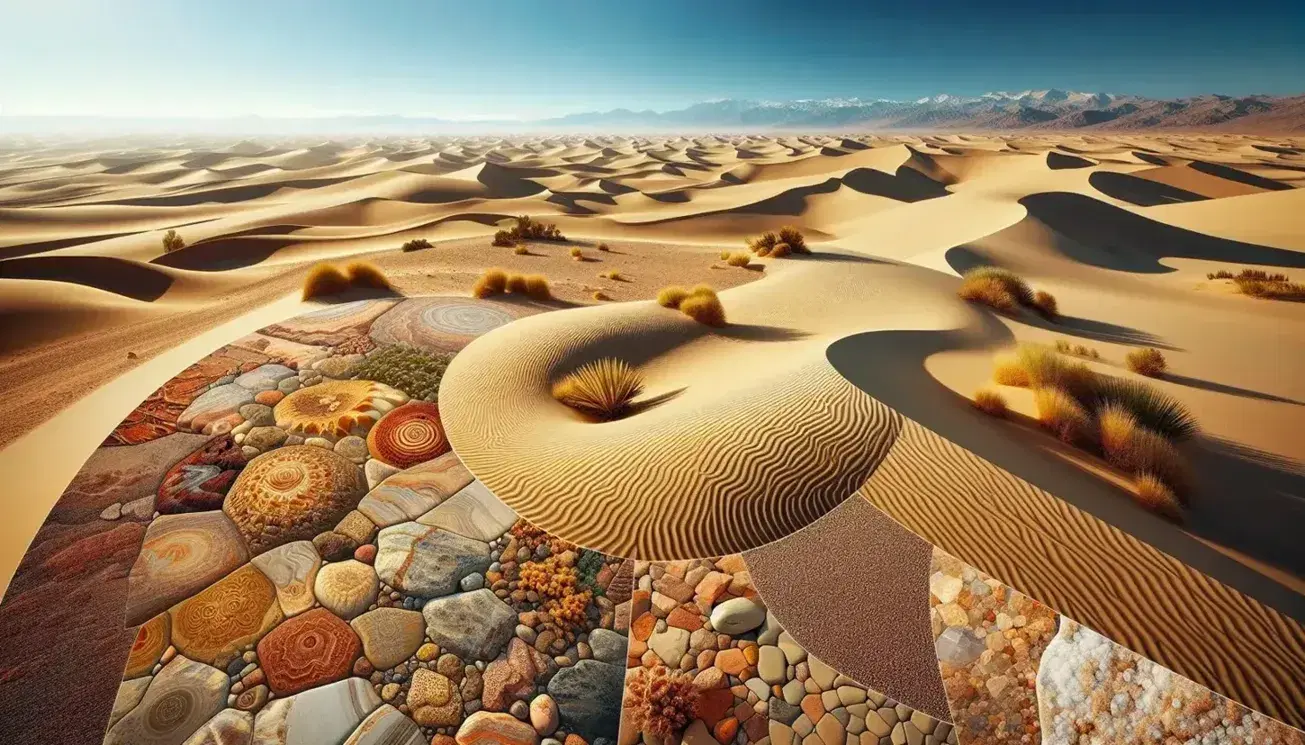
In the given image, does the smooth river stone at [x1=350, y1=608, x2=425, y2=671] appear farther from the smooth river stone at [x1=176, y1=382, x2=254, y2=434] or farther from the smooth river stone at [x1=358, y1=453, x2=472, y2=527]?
the smooth river stone at [x1=176, y1=382, x2=254, y2=434]

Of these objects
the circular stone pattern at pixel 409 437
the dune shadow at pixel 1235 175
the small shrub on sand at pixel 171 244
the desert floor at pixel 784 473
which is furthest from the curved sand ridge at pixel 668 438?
the dune shadow at pixel 1235 175

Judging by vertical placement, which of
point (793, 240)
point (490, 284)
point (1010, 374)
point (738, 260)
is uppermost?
point (490, 284)

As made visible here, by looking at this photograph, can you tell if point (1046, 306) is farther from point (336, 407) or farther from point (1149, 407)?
point (336, 407)

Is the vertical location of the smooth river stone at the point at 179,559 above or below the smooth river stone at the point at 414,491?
above

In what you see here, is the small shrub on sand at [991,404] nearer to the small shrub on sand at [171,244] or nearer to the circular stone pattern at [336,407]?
the circular stone pattern at [336,407]

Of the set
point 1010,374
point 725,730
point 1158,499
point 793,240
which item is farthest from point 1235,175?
point 725,730

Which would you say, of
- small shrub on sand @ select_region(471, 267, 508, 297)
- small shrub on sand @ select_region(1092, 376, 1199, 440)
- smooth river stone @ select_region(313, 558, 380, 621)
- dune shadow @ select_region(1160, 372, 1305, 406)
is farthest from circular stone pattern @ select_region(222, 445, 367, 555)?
dune shadow @ select_region(1160, 372, 1305, 406)
